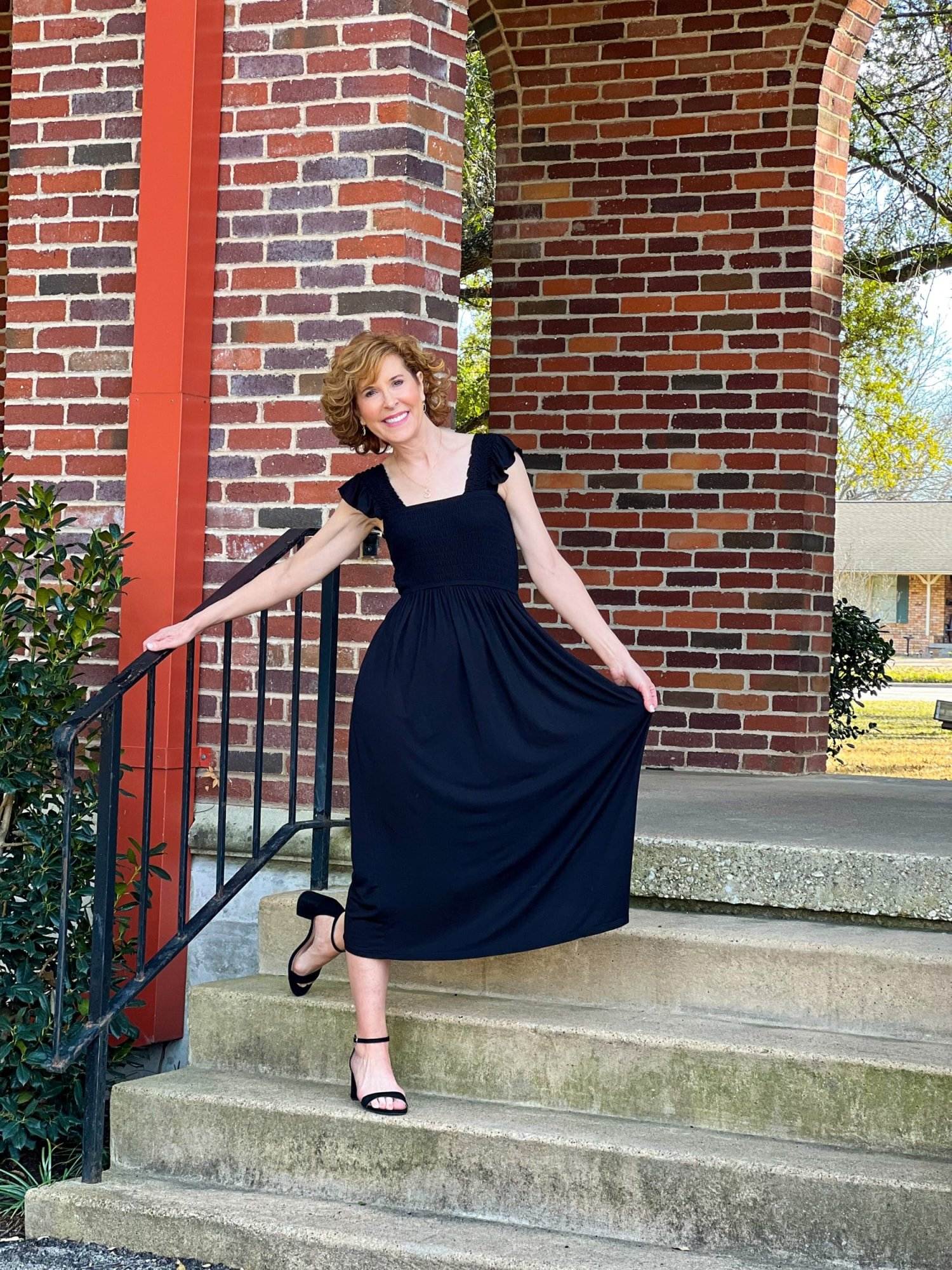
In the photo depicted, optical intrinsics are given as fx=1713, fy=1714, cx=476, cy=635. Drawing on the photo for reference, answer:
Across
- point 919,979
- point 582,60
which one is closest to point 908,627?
point 582,60

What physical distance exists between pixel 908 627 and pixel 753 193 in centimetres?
4046

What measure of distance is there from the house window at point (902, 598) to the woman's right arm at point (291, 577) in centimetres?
4417

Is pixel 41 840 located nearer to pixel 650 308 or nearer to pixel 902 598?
pixel 650 308

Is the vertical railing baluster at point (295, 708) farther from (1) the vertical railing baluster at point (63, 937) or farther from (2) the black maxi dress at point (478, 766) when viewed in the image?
(1) the vertical railing baluster at point (63, 937)

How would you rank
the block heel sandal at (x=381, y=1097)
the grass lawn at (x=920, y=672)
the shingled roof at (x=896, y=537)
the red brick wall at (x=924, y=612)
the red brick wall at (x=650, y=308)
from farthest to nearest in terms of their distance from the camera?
the shingled roof at (x=896, y=537)
the red brick wall at (x=924, y=612)
the grass lawn at (x=920, y=672)
the red brick wall at (x=650, y=308)
the block heel sandal at (x=381, y=1097)

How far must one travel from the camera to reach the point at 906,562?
46344 mm

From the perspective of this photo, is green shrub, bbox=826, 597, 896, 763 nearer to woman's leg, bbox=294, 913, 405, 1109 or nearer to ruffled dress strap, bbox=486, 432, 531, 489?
ruffled dress strap, bbox=486, 432, 531, 489

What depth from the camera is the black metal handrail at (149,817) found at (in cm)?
365

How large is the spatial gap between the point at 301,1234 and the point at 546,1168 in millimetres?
496

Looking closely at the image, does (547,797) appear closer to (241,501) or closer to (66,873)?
(66,873)

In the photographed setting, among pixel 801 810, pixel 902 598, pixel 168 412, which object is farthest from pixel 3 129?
pixel 902 598

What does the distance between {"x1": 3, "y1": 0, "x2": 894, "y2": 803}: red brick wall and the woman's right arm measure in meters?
1.07

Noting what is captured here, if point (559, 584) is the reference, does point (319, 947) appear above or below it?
below

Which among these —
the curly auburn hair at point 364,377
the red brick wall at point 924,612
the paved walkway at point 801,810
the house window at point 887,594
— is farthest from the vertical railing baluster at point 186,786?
the house window at point 887,594
